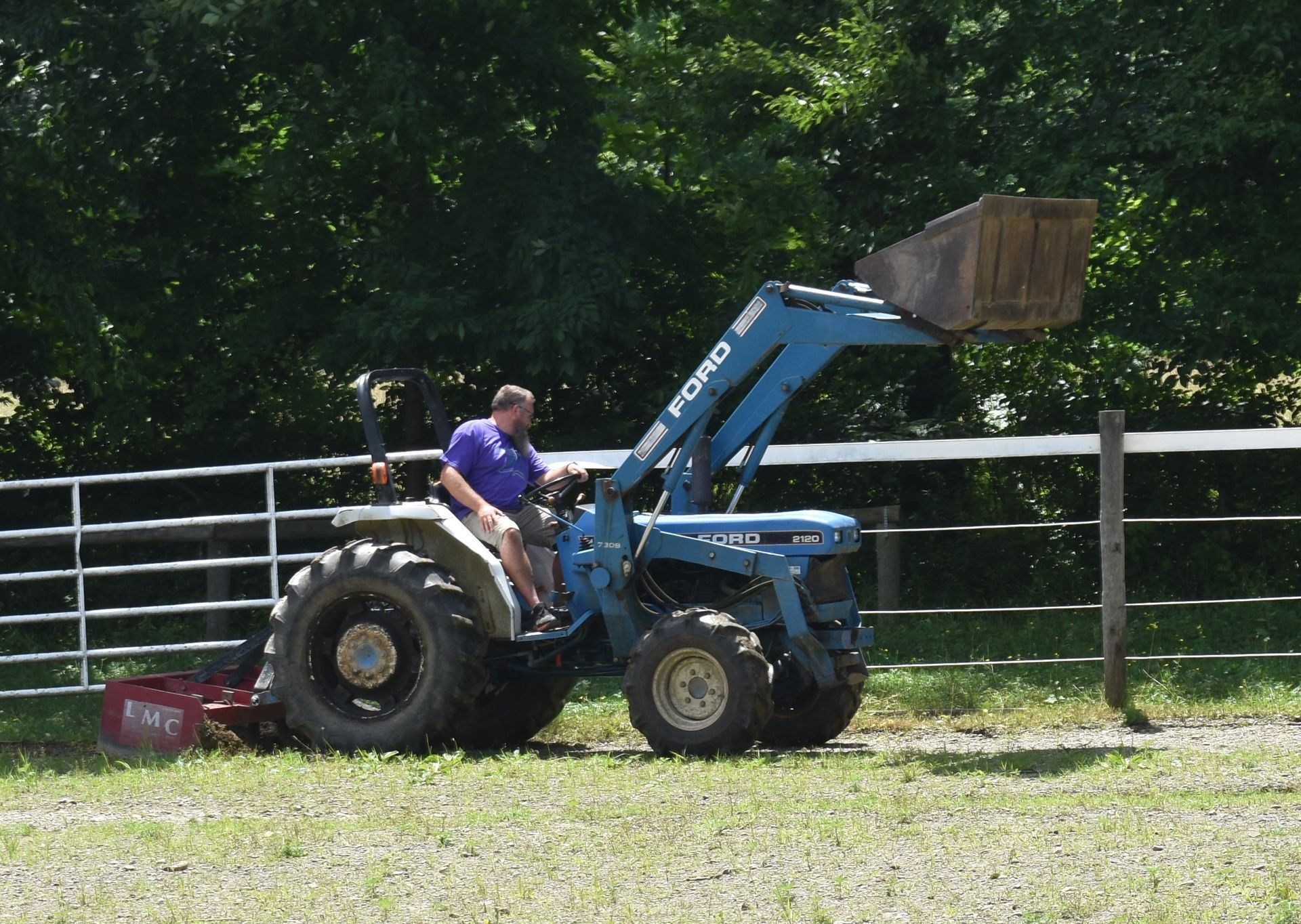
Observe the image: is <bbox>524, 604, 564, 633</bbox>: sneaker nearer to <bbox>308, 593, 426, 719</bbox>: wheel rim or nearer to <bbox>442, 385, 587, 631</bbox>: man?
<bbox>442, 385, 587, 631</bbox>: man

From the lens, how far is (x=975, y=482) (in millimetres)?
15852

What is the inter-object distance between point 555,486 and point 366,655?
130 centimetres

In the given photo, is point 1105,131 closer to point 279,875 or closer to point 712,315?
point 712,315

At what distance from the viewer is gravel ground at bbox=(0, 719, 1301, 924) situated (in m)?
5.42

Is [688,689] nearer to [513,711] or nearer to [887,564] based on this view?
[513,711]

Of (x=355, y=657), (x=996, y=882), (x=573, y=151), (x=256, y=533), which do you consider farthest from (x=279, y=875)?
(x=573, y=151)

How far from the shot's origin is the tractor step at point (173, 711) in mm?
9109

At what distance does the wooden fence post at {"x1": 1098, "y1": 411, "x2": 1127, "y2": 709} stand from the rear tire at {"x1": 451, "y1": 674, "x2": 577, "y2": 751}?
9.55 ft

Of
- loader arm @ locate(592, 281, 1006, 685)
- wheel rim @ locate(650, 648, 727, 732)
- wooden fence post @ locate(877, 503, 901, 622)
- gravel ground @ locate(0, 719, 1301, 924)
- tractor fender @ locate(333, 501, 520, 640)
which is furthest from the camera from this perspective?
wooden fence post @ locate(877, 503, 901, 622)

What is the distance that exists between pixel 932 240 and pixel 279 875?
400 cm

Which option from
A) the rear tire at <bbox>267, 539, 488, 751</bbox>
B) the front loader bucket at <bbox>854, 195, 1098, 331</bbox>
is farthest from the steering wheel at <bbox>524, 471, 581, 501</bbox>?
the front loader bucket at <bbox>854, 195, 1098, 331</bbox>

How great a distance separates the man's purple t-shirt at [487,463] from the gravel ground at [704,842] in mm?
1457

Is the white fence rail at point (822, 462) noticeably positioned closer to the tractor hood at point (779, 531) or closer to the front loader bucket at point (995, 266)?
the tractor hood at point (779, 531)

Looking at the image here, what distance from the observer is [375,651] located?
890cm
